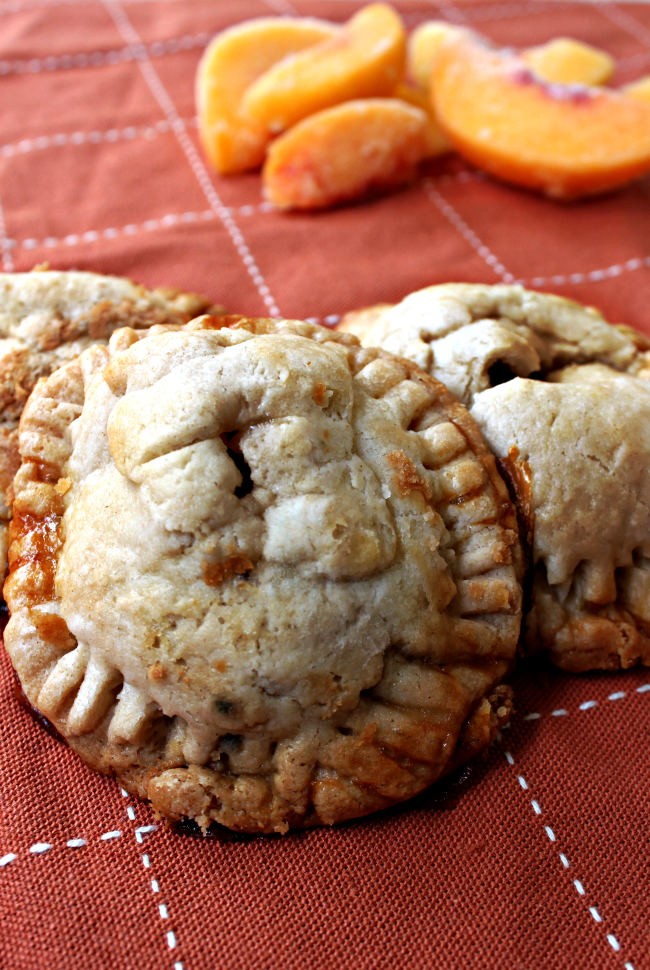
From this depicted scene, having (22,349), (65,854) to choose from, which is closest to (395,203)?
(22,349)

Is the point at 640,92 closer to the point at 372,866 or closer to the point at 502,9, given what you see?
the point at 502,9

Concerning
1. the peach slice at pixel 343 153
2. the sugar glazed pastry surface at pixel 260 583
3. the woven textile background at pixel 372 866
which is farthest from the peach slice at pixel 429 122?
the sugar glazed pastry surface at pixel 260 583

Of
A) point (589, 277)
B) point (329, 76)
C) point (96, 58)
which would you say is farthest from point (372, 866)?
point (96, 58)

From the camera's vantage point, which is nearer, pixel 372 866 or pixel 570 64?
pixel 372 866

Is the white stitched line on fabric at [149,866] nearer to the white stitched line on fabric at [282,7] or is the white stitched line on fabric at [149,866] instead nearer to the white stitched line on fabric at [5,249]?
the white stitched line on fabric at [5,249]

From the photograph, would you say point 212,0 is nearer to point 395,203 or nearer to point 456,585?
point 395,203
